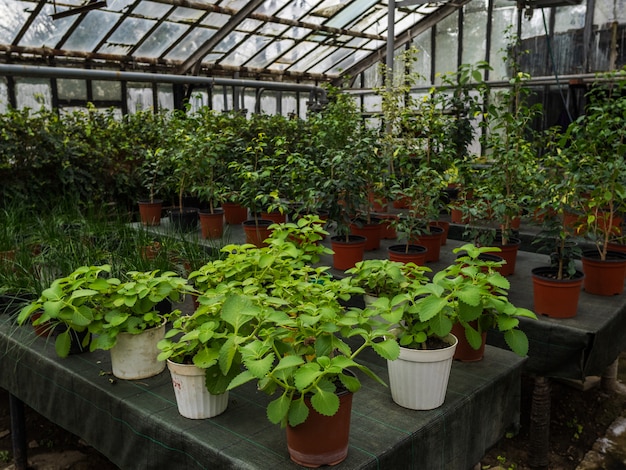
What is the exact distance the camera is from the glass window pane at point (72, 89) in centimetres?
992

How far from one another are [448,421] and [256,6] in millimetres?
9621

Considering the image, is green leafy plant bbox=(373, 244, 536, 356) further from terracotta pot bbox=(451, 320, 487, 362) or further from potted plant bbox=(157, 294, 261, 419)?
potted plant bbox=(157, 294, 261, 419)

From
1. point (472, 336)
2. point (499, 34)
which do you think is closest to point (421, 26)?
point (499, 34)

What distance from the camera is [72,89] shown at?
1008 cm

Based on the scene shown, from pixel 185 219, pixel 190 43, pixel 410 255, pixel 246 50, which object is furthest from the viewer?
pixel 246 50

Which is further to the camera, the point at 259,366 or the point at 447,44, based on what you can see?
the point at 447,44

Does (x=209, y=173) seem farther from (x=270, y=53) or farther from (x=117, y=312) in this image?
(x=270, y=53)

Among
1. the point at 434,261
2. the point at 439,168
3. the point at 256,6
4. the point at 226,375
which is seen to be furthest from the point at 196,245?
the point at 256,6

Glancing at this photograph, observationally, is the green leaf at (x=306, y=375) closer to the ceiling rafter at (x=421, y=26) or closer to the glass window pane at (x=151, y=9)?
the glass window pane at (x=151, y=9)

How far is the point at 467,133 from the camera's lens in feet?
18.2

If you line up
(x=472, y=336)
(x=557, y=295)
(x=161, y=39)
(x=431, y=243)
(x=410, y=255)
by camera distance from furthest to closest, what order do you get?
(x=161, y=39), (x=431, y=243), (x=410, y=255), (x=557, y=295), (x=472, y=336)

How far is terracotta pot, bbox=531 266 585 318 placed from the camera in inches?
113

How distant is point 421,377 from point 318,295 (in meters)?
0.43

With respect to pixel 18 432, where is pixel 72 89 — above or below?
above
